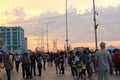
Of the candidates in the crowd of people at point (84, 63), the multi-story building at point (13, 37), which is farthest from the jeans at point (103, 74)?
the multi-story building at point (13, 37)

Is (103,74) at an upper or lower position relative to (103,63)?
lower

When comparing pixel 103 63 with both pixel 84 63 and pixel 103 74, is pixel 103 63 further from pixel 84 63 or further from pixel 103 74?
pixel 84 63

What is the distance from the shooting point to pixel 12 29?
190 meters

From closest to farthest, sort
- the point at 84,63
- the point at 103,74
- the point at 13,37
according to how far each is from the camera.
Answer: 1. the point at 103,74
2. the point at 84,63
3. the point at 13,37

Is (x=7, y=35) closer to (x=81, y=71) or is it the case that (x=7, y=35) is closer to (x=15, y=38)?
(x=15, y=38)

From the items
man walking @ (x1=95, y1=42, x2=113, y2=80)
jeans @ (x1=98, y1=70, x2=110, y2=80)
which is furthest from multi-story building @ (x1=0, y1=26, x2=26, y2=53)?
jeans @ (x1=98, y1=70, x2=110, y2=80)

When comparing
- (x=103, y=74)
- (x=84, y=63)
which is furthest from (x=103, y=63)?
(x=84, y=63)

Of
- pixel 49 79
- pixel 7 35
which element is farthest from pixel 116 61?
pixel 7 35

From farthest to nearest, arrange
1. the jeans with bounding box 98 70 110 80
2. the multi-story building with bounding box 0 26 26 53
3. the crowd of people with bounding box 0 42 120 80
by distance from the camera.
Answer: the multi-story building with bounding box 0 26 26 53, the crowd of people with bounding box 0 42 120 80, the jeans with bounding box 98 70 110 80

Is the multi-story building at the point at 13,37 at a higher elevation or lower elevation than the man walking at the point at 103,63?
higher

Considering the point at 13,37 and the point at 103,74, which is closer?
the point at 103,74

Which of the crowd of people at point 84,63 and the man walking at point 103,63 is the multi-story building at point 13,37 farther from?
the man walking at point 103,63

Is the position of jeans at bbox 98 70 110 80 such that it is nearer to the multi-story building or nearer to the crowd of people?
the crowd of people

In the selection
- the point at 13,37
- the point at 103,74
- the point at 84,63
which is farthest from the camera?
the point at 13,37
